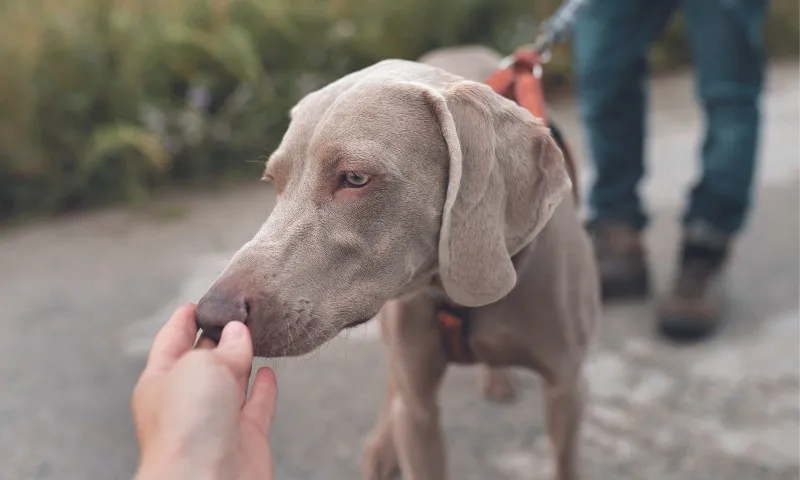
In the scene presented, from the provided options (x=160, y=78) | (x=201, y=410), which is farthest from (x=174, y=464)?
(x=160, y=78)

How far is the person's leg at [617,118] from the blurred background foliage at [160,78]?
7.30 feet

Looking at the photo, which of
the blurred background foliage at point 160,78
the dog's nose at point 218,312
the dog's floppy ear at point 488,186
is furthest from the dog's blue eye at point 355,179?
the blurred background foliage at point 160,78

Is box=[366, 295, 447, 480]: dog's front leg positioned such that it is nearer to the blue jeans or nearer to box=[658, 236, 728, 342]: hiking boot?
box=[658, 236, 728, 342]: hiking boot

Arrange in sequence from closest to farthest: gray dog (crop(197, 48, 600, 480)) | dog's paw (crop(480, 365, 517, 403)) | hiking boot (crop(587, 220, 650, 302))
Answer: gray dog (crop(197, 48, 600, 480)), dog's paw (crop(480, 365, 517, 403)), hiking boot (crop(587, 220, 650, 302))

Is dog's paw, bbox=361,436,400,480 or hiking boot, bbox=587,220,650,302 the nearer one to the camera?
dog's paw, bbox=361,436,400,480

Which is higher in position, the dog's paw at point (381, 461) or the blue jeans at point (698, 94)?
the blue jeans at point (698, 94)

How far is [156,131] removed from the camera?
518 centimetres

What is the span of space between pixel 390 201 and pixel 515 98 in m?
0.81

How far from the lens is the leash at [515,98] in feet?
7.02

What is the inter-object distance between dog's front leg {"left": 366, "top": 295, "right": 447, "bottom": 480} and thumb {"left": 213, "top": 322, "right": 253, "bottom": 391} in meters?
0.68

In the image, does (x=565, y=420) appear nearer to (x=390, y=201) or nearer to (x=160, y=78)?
(x=390, y=201)

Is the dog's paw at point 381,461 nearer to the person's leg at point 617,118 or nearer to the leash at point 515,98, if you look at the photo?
the leash at point 515,98

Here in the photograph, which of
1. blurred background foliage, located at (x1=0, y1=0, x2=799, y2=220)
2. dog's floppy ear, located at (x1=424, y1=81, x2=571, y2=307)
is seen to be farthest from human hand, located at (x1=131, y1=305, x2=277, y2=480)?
blurred background foliage, located at (x1=0, y1=0, x2=799, y2=220)

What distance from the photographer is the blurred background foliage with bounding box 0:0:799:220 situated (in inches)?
191
